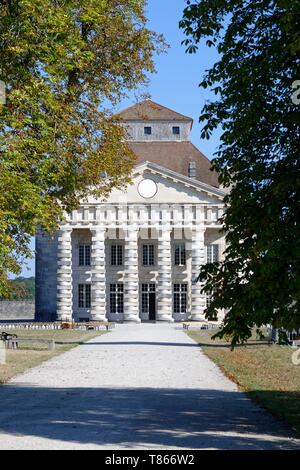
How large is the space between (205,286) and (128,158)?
12.8 meters

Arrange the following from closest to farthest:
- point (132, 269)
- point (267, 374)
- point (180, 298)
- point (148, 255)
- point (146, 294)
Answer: point (267, 374) → point (132, 269) → point (180, 298) → point (146, 294) → point (148, 255)

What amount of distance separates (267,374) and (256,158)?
Result: 1108 centimetres

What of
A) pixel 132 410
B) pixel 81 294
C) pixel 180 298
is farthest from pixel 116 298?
pixel 132 410

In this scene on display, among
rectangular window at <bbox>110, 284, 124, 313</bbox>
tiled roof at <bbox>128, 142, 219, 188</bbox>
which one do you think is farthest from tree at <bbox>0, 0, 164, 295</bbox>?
tiled roof at <bbox>128, 142, 219, 188</bbox>

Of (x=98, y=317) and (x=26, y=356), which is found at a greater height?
(x=98, y=317)

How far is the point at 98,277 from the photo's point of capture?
75.2 meters

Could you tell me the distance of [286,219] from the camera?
12727 mm

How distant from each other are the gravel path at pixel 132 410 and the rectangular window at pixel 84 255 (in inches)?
1960

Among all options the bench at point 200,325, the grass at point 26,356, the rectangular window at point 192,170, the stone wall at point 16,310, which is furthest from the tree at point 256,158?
the stone wall at point 16,310

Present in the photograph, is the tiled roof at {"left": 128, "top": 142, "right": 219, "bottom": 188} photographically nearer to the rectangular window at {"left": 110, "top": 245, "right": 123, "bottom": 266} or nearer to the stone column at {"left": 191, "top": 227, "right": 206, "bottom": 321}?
the stone column at {"left": 191, "top": 227, "right": 206, "bottom": 321}

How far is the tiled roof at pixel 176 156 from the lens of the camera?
80.8 m

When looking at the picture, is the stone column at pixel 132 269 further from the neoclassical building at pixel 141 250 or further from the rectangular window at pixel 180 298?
the rectangular window at pixel 180 298

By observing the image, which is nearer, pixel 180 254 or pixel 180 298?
pixel 180 298

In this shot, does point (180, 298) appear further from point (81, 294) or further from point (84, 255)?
point (84, 255)
